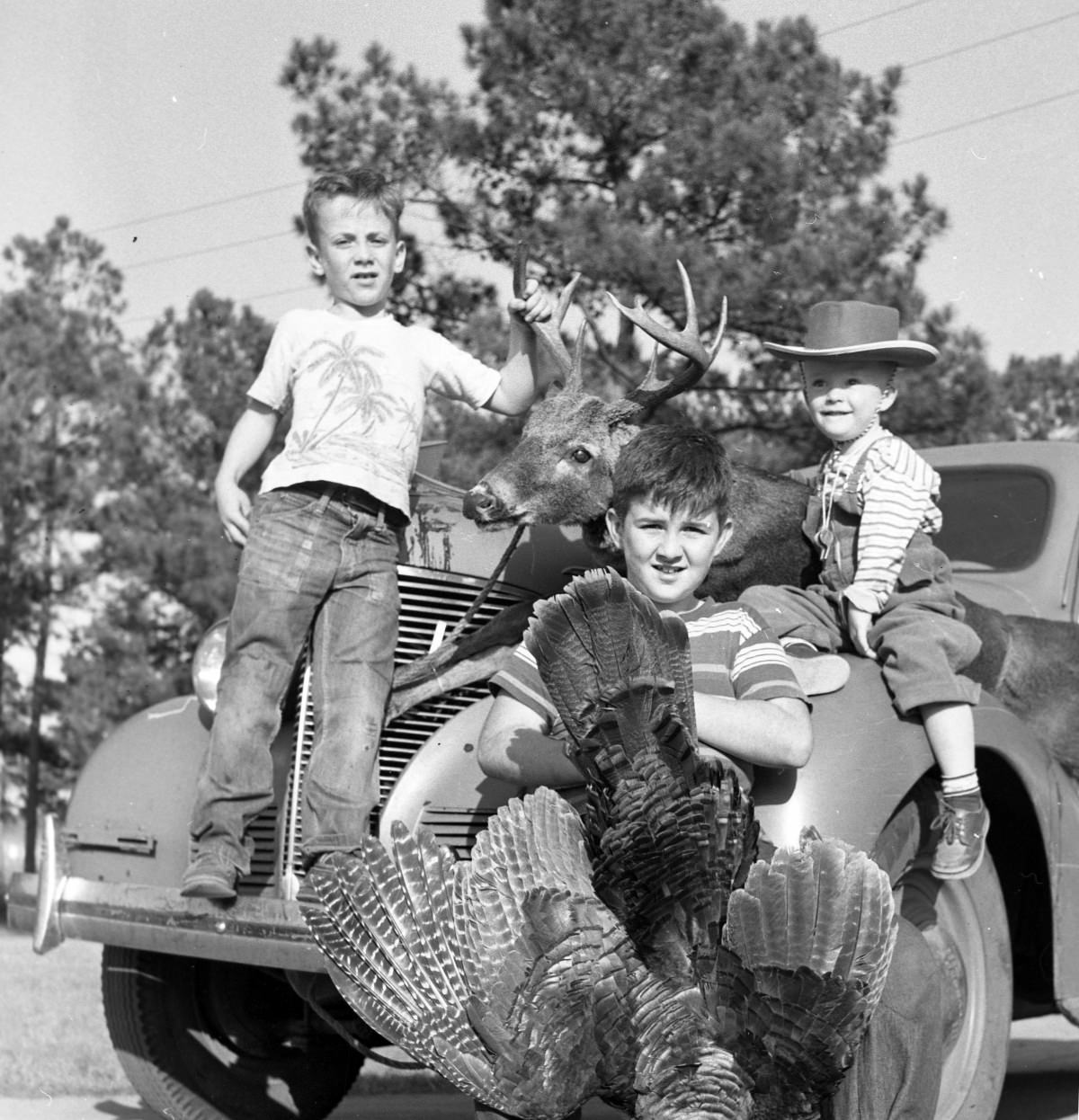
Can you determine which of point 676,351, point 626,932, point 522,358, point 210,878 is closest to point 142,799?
point 210,878

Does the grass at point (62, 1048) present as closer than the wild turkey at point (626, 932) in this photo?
No

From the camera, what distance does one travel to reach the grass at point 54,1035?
6.04 m

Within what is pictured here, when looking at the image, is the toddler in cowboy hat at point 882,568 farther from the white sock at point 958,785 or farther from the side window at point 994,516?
the side window at point 994,516

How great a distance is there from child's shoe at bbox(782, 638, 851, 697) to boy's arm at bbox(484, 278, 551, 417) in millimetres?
1150

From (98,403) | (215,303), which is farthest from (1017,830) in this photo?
(98,403)

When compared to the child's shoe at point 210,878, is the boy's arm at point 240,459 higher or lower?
higher

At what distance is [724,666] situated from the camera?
311 cm

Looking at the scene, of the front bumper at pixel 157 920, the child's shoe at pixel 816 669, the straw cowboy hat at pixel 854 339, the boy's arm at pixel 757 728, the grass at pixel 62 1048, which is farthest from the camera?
the grass at pixel 62 1048

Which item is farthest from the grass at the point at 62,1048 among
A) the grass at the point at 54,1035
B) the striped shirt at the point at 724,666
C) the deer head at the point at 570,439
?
the striped shirt at the point at 724,666

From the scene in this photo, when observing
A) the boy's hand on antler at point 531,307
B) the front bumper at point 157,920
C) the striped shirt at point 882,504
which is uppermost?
the boy's hand on antler at point 531,307

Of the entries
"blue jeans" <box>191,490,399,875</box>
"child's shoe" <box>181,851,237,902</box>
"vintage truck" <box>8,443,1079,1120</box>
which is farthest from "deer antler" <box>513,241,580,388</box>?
"child's shoe" <box>181,851,237,902</box>

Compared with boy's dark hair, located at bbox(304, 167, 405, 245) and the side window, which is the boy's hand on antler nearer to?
boy's dark hair, located at bbox(304, 167, 405, 245)

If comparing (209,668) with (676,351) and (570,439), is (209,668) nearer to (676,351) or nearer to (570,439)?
(570,439)

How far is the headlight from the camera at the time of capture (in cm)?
454
